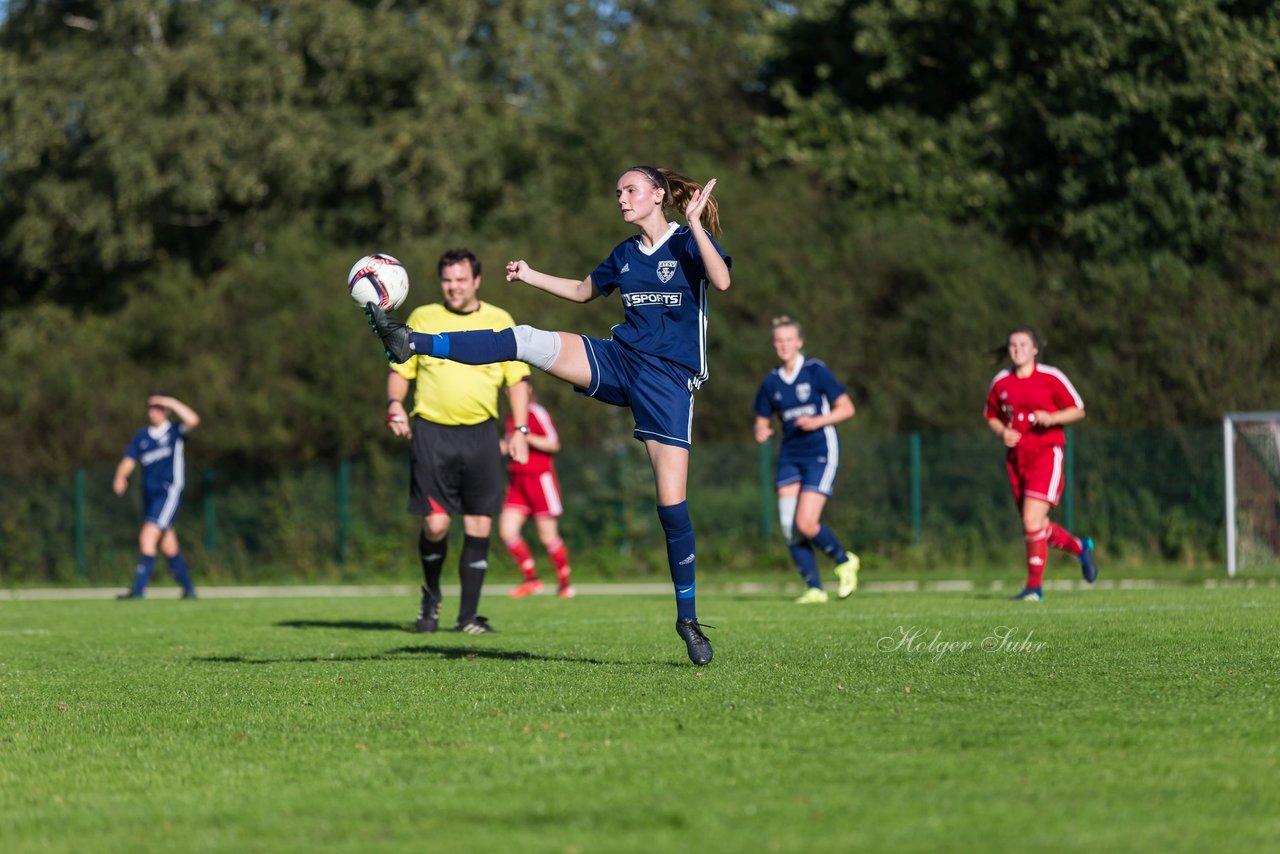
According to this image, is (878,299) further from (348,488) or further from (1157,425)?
(348,488)

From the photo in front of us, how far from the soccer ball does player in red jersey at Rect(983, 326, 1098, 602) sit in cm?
640

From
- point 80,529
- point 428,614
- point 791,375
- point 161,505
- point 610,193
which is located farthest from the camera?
point 610,193

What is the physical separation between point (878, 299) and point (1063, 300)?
3.59 metres

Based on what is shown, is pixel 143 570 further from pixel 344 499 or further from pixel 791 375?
pixel 791 375

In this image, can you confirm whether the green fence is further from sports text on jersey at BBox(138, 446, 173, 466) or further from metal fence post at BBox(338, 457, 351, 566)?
sports text on jersey at BBox(138, 446, 173, 466)

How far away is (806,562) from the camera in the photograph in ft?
45.9

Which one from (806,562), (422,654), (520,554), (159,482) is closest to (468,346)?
(422,654)

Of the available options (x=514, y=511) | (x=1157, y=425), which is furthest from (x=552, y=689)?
(x=1157, y=425)

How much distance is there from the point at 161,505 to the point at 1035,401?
10.3 meters

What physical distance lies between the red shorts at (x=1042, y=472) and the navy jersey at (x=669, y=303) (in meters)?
6.06

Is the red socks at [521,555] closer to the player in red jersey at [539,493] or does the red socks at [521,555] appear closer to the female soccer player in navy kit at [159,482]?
the player in red jersey at [539,493]

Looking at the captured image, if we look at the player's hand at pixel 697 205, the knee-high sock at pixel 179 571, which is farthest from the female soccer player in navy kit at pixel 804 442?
the knee-high sock at pixel 179 571

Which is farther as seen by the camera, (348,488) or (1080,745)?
(348,488)

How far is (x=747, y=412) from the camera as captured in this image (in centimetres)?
2831
